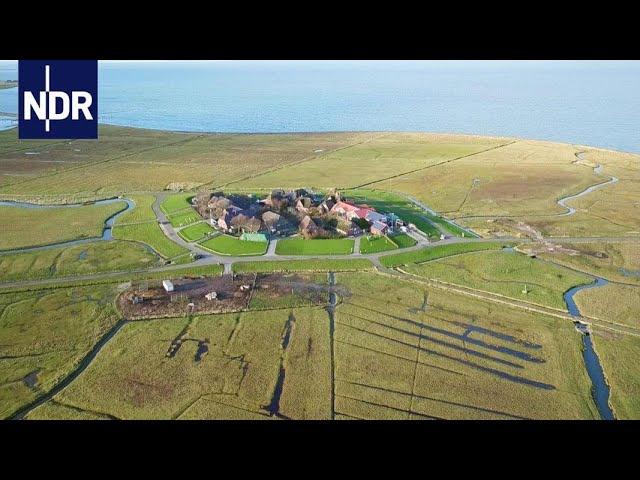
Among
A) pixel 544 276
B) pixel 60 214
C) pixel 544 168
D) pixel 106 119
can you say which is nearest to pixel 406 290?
pixel 544 276

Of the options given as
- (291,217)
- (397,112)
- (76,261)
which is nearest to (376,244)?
(291,217)

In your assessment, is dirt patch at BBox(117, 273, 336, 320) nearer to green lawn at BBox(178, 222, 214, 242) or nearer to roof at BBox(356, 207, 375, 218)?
green lawn at BBox(178, 222, 214, 242)

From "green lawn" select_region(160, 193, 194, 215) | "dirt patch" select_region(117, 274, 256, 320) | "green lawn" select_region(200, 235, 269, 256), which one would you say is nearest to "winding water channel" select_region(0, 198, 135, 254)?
"green lawn" select_region(160, 193, 194, 215)

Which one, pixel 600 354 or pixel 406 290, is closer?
pixel 600 354

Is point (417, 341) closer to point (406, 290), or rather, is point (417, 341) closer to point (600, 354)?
point (406, 290)

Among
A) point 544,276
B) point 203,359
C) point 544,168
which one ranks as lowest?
point 203,359
